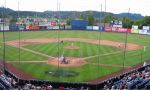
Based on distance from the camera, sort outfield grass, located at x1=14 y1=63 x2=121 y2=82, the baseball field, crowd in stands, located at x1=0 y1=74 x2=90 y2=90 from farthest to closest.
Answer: the baseball field < outfield grass, located at x1=14 y1=63 x2=121 y2=82 < crowd in stands, located at x1=0 y1=74 x2=90 y2=90

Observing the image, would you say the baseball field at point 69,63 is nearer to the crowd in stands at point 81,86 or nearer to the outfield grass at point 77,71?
the outfield grass at point 77,71

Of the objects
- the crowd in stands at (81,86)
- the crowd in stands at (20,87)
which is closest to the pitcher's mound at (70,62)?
the crowd in stands at (81,86)

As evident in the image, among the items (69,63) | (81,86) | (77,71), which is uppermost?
(69,63)

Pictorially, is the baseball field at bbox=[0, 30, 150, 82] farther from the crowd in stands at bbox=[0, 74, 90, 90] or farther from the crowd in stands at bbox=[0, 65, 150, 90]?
the crowd in stands at bbox=[0, 74, 90, 90]

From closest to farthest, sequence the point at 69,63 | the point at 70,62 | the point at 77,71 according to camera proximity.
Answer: the point at 77,71 < the point at 69,63 < the point at 70,62

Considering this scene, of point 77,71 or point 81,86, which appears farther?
point 77,71

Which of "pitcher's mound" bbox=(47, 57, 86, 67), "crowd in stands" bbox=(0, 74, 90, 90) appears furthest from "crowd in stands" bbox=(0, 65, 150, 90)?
"pitcher's mound" bbox=(47, 57, 86, 67)

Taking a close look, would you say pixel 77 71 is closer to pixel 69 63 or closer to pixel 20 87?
pixel 69 63

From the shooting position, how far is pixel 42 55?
43438mm

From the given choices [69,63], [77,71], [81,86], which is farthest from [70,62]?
[81,86]

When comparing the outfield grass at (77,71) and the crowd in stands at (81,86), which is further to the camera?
the outfield grass at (77,71)

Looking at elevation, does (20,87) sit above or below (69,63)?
below

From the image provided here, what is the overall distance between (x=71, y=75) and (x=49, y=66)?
5289mm

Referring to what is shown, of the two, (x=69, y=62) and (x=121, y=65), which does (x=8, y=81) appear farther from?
(x=121, y=65)
